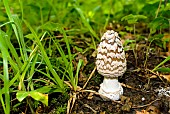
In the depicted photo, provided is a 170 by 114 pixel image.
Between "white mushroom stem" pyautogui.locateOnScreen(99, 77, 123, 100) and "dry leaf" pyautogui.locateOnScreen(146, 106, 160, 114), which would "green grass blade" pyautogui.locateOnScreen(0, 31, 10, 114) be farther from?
"dry leaf" pyautogui.locateOnScreen(146, 106, 160, 114)

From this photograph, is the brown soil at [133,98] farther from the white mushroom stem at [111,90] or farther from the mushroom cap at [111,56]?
the mushroom cap at [111,56]

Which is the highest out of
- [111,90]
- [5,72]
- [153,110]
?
[5,72]

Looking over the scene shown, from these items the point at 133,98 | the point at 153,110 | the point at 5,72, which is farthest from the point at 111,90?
the point at 5,72

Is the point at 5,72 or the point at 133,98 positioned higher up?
the point at 5,72

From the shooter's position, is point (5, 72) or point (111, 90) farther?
point (111, 90)

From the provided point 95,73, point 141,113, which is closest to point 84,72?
point 95,73

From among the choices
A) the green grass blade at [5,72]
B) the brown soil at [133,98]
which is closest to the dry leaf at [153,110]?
the brown soil at [133,98]

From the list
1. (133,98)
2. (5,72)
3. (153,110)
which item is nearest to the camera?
(5,72)

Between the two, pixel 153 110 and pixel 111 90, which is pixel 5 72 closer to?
pixel 111 90

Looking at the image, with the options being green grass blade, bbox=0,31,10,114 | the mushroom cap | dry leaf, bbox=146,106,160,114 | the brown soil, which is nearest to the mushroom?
the mushroom cap
